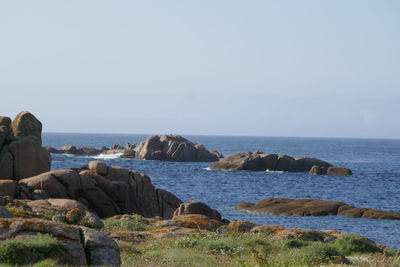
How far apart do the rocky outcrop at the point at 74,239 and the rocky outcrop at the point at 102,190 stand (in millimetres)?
20860

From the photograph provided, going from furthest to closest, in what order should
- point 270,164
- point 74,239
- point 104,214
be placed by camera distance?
point 270,164 < point 104,214 < point 74,239

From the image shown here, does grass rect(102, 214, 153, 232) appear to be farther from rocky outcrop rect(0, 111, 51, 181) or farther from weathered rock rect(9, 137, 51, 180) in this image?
rocky outcrop rect(0, 111, 51, 181)

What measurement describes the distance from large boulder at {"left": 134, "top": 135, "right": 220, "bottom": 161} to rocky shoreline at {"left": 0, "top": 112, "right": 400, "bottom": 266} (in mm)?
71002

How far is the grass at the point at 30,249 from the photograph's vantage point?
40.0 feet

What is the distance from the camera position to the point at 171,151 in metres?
126

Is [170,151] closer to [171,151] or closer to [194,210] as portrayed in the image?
[171,151]

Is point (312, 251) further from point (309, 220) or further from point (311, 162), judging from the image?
point (311, 162)

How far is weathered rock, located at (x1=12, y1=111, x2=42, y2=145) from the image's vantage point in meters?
46.0

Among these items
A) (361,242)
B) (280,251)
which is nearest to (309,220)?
(361,242)

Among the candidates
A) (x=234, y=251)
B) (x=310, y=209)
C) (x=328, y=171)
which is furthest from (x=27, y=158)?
(x=328, y=171)

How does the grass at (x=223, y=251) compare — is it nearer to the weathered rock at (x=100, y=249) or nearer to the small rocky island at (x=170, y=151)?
the weathered rock at (x=100, y=249)

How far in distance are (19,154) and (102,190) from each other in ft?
24.5

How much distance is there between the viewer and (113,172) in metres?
41.8

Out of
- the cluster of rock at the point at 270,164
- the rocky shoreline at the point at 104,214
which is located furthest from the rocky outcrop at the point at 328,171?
the rocky shoreline at the point at 104,214
